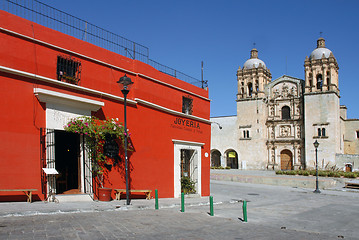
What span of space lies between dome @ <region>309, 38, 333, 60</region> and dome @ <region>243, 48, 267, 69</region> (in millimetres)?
7226

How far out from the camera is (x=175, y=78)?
17.1 m

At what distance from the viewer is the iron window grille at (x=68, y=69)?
38.1ft

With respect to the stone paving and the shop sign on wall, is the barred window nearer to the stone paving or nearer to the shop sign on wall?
the stone paving

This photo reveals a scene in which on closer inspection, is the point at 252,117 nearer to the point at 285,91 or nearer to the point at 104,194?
the point at 285,91

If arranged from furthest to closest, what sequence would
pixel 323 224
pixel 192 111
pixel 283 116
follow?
pixel 283 116 → pixel 192 111 → pixel 323 224

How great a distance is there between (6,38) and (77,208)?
5157 mm

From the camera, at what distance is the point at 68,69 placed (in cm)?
1190

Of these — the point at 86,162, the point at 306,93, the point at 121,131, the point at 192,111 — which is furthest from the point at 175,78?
the point at 306,93

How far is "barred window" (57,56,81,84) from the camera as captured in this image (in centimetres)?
Result: 1162

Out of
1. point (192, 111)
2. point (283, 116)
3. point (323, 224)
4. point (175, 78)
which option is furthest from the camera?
point (283, 116)

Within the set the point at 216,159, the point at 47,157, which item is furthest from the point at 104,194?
the point at 216,159

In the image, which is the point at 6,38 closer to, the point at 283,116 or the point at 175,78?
the point at 175,78

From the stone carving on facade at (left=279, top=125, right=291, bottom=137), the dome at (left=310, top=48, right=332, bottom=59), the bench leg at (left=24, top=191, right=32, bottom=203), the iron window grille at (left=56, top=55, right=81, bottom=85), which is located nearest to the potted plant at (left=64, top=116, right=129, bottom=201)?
the iron window grille at (left=56, top=55, right=81, bottom=85)

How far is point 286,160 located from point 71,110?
4106 cm
